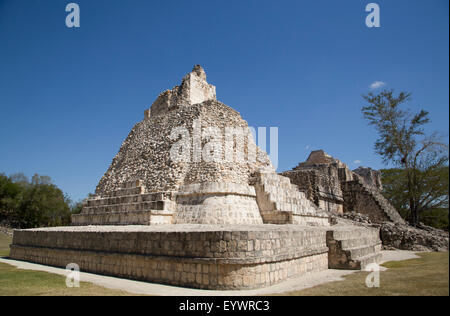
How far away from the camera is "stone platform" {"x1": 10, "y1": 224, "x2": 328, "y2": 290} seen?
234 inches

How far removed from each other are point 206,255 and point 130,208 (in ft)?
19.2

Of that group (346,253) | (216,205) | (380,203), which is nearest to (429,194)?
(346,253)

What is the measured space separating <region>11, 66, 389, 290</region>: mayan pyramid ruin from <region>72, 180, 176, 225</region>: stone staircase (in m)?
0.04

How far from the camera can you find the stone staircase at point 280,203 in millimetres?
10787

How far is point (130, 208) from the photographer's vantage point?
1110 centimetres

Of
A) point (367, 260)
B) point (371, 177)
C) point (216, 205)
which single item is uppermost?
point (371, 177)

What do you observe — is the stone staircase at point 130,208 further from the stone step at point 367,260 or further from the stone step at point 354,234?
the stone step at point 367,260

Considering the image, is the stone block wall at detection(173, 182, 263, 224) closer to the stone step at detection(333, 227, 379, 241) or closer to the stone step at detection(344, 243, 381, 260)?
the stone step at detection(333, 227, 379, 241)

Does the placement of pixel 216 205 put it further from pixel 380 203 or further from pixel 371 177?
pixel 371 177

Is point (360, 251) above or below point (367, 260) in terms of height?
above

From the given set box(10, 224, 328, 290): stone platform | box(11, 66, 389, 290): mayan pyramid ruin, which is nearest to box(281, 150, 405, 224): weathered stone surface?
box(11, 66, 389, 290): mayan pyramid ruin

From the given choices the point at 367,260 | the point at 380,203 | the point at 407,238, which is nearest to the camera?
the point at 367,260

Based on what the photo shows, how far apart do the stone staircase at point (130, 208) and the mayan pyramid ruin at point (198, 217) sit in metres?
0.04

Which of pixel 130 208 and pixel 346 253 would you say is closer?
pixel 346 253
